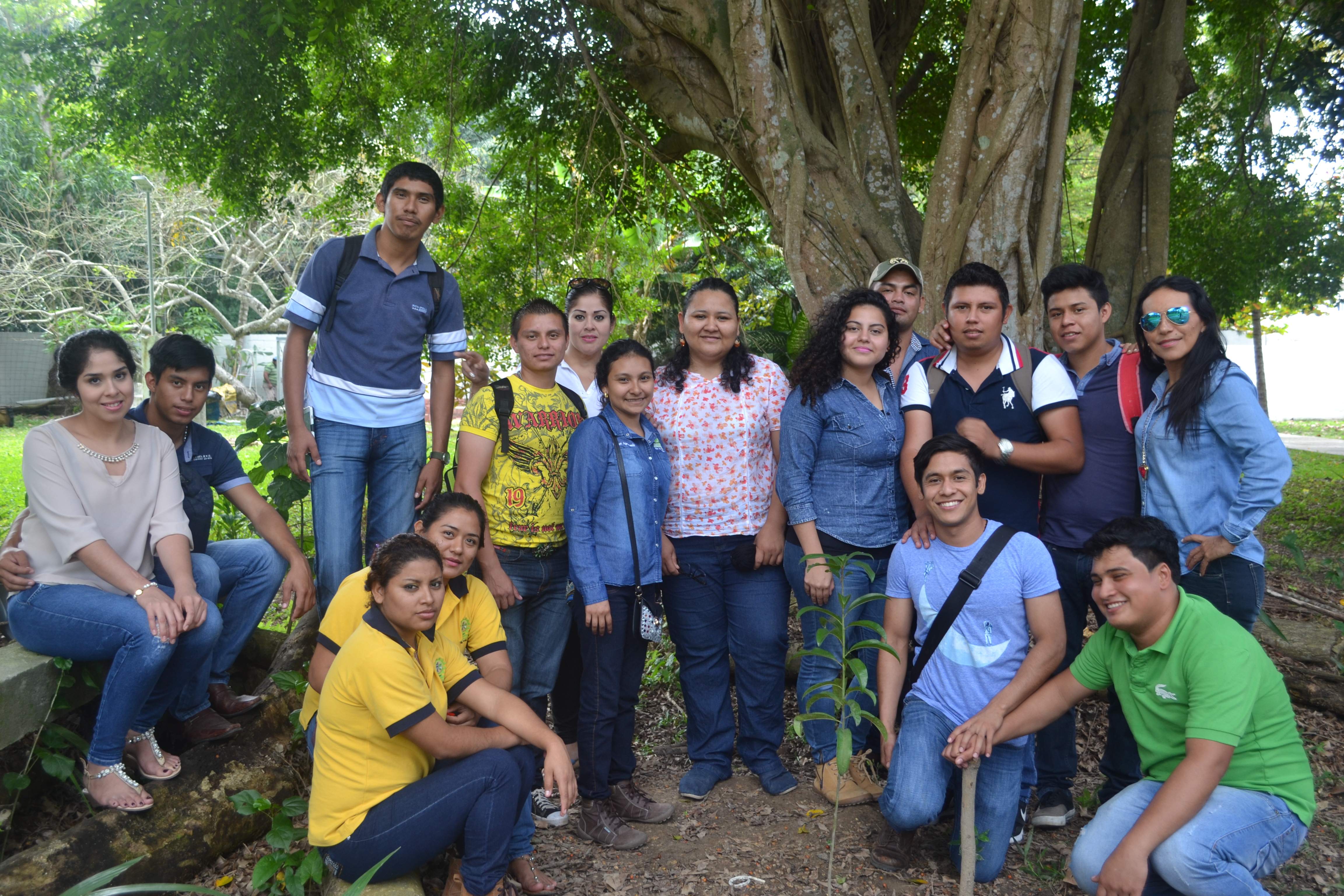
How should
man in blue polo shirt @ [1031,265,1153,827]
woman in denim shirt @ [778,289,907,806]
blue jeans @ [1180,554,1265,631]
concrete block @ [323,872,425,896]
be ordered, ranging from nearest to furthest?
concrete block @ [323,872,425,896]
blue jeans @ [1180,554,1265,631]
man in blue polo shirt @ [1031,265,1153,827]
woman in denim shirt @ [778,289,907,806]

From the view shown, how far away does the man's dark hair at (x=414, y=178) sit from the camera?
3.25 metres

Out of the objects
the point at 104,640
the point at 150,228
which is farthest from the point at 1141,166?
the point at 150,228

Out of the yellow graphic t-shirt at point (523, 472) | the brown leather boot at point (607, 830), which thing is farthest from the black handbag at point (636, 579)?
the brown leather boot at point (607, 830)

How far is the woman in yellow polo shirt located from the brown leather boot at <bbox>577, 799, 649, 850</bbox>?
58 cm

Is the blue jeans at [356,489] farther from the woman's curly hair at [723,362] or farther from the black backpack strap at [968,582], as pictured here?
the black backpack strap at [968,582]

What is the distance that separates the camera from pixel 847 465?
3.17 meters

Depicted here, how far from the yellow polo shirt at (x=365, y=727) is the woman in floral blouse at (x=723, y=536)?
116cm

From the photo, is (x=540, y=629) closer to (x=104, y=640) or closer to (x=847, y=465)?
(x=847, y=465)

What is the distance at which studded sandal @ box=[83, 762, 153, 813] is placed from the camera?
278 centimetres

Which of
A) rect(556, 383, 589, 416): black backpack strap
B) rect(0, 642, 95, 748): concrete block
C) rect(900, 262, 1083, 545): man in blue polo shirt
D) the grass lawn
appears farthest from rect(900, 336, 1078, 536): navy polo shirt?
the grass lawn

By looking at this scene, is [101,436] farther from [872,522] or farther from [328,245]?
[872,522]

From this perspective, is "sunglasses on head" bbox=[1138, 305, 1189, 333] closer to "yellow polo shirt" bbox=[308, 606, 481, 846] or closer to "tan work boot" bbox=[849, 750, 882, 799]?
"tan work boot" bbox=[849, 750, 882, 799]

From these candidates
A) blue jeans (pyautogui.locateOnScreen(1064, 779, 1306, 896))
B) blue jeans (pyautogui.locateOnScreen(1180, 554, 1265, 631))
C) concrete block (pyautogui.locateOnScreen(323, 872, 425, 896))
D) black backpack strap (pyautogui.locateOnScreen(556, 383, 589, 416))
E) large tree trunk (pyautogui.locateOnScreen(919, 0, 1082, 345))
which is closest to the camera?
blue jeans (pyautogui.locateOnScreen(1064, 779, 1306, 896))

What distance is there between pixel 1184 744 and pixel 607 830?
1863 mm
